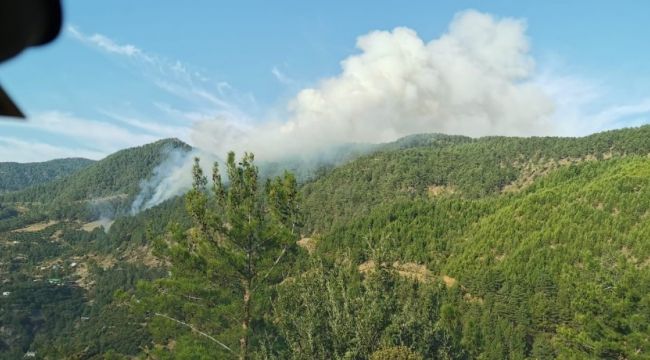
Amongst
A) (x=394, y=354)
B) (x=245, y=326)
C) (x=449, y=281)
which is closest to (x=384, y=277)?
(x=394, y=354)

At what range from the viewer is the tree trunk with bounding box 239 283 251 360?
22750 millimetres

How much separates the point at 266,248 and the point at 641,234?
96.7m

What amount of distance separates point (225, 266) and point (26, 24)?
22.3 m

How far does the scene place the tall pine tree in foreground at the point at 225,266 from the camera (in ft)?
77.5

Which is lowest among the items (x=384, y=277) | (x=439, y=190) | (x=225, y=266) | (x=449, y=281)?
(x=449, y=281)

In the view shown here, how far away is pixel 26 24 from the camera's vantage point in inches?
86.8

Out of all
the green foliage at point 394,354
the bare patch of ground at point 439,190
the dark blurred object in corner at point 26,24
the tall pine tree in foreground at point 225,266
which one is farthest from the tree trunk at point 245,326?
the bare patch of ground at point 439,190

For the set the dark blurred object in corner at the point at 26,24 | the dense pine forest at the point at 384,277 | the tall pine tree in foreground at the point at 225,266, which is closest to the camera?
the dark blurred object in corner at the point at 26,24

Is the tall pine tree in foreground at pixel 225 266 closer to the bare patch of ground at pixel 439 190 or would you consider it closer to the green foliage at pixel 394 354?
the green foliage at pixel 394 354

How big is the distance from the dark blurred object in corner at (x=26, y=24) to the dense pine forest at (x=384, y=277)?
1351cm

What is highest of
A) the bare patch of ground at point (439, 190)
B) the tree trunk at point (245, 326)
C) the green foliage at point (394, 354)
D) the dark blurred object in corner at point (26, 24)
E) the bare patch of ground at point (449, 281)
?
the bare patch of ground at point (439, 190)

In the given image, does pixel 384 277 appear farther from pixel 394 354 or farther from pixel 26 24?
pixel 26 24

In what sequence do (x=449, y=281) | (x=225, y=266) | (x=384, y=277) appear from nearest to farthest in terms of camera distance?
(x=384, y=277) < (x=225, y=266) < (x=449, y=281)

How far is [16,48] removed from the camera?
7.54ft
